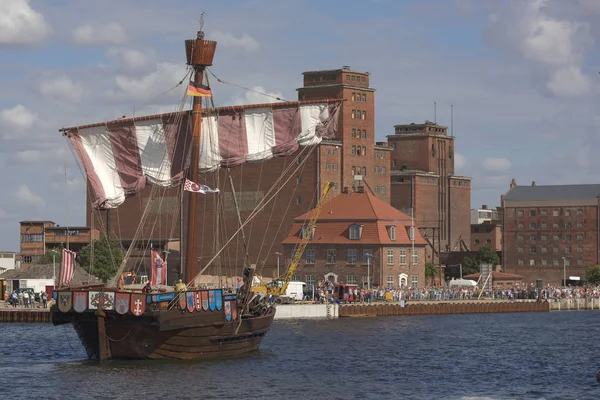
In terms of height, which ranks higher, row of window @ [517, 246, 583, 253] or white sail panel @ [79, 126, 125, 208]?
white sail panel @ [79, 126, 125, 208]

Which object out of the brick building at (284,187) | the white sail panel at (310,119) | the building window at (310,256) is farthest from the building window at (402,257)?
the white sail panel at (310,119)

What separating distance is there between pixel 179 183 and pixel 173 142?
83.6 inches

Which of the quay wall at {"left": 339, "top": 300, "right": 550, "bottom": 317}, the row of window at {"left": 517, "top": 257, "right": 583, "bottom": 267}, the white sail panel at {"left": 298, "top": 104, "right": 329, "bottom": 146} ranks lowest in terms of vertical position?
the quay wall at {"left": 339, "top": 300, "right": 550, "bottom": 317}

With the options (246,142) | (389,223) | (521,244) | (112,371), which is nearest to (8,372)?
(112,371)

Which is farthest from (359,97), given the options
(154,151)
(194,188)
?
(194,188)

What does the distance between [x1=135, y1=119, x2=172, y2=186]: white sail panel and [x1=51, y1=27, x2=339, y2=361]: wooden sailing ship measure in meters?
0.05

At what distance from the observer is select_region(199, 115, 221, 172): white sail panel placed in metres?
60.8

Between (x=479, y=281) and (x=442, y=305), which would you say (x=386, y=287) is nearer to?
(x=442, y=305)

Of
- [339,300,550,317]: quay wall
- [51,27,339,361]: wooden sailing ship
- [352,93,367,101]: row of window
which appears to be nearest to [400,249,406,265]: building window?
[339,300,550,317]: quay wall

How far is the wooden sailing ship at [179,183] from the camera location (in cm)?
4922

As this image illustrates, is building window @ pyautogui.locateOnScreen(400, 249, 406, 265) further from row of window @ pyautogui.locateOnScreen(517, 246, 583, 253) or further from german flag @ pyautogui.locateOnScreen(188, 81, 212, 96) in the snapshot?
german flag @ pyautogui.locateOnScreen(188, 81, 212, 96)

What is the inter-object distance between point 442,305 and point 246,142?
151 ft

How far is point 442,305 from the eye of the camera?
104 m

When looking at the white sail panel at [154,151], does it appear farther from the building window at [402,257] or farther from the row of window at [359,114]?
the row of window at [359,114]
